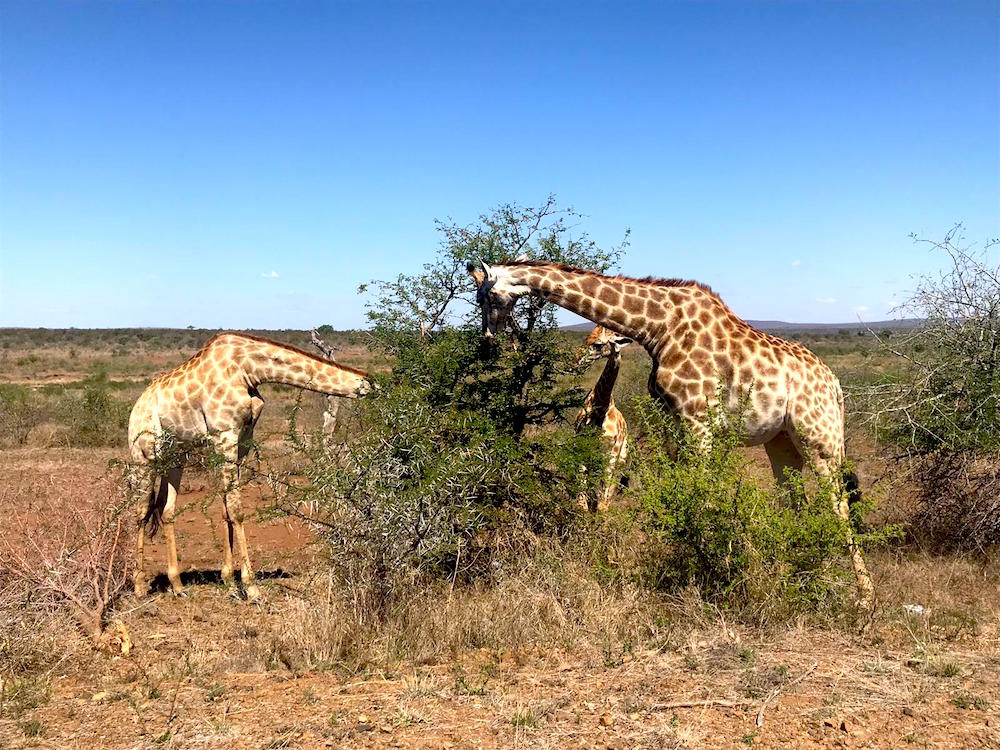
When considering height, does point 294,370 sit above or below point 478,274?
below

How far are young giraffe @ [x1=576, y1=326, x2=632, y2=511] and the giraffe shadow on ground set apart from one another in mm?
3316

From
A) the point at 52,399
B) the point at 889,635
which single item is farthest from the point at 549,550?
the point at 52,399

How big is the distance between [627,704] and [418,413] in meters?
2.60

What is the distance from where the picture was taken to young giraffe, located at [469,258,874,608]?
257 inches

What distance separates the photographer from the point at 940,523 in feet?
24.0

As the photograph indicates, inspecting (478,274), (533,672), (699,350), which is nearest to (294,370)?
(478,274)

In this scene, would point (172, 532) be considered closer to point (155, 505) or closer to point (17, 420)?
point (155, 505)

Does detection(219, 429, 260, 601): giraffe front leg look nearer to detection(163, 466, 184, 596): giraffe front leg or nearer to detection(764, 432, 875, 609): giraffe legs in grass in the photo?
detection(163, 466, 184, 596): giraffe front leg

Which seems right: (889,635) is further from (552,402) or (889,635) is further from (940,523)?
(552,402)

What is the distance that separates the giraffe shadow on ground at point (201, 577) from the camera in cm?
794

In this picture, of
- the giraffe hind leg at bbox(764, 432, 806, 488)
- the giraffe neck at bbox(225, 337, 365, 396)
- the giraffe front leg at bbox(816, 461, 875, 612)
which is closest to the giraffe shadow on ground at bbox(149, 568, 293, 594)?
the giraffe neck at bbox(225, 337, 365, 396)

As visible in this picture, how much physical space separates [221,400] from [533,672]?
4342mm

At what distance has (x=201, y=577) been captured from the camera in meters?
8.38

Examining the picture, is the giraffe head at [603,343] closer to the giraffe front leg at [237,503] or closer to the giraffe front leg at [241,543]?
the giraffe front leg at [237,503]
